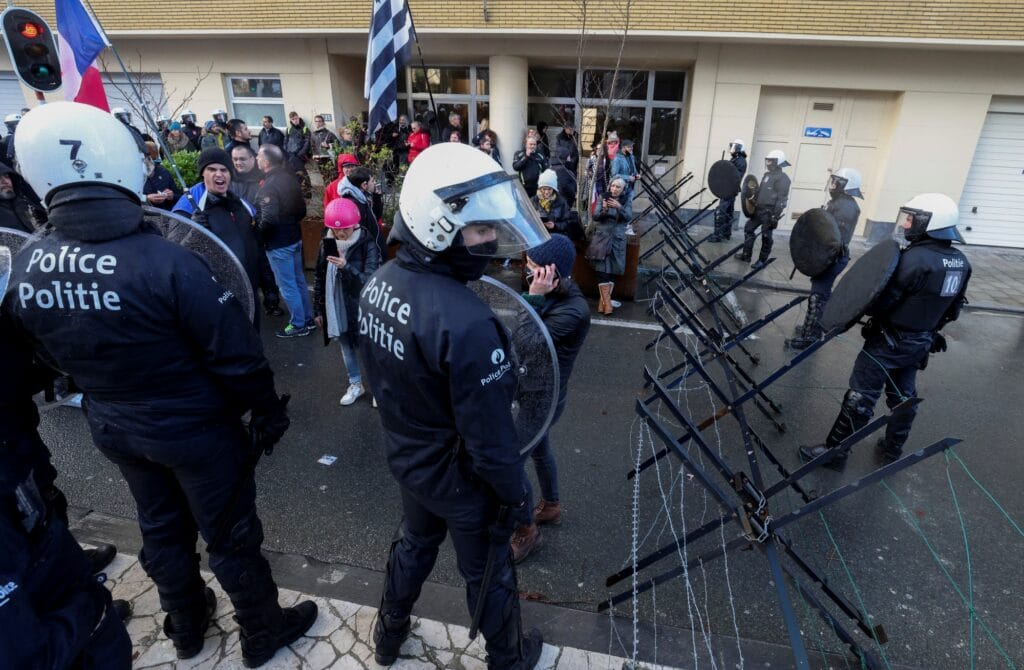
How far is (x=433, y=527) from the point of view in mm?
2176

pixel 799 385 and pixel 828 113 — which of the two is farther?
pixel 828 113

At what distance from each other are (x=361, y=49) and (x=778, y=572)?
43.8 feet

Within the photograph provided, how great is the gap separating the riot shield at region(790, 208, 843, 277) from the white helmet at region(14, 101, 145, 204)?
4122 mm

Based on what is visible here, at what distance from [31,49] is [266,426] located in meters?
4.34

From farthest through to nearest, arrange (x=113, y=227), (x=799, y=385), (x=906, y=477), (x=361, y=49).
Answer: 1. (x=361, y=49)
2. (x=799, y=385)
3. (x=906, y=477)
4. (x=113, y=227)

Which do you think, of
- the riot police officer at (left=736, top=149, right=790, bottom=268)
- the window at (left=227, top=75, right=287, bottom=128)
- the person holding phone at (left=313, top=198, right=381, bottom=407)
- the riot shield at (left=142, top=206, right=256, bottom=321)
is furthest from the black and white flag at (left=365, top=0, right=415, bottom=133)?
the window at (left=227, top=75, right=287, bottom=128)

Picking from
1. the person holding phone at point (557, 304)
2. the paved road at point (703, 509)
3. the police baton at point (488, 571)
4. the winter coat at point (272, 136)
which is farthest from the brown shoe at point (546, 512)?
the winter coat at point (272, 136)

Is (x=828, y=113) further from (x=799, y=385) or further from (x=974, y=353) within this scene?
(x=799, y=385)

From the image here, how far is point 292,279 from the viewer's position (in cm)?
569

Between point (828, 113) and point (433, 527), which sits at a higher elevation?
point (828, 113)

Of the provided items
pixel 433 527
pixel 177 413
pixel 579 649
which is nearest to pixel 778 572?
pixel 579 649

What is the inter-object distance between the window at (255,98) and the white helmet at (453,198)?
13363 millimetres

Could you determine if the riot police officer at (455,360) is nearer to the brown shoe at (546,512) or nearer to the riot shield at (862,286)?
the brown shoe at (546,512)

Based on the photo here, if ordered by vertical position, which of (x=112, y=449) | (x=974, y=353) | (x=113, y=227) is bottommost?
(x=974, y=353)
